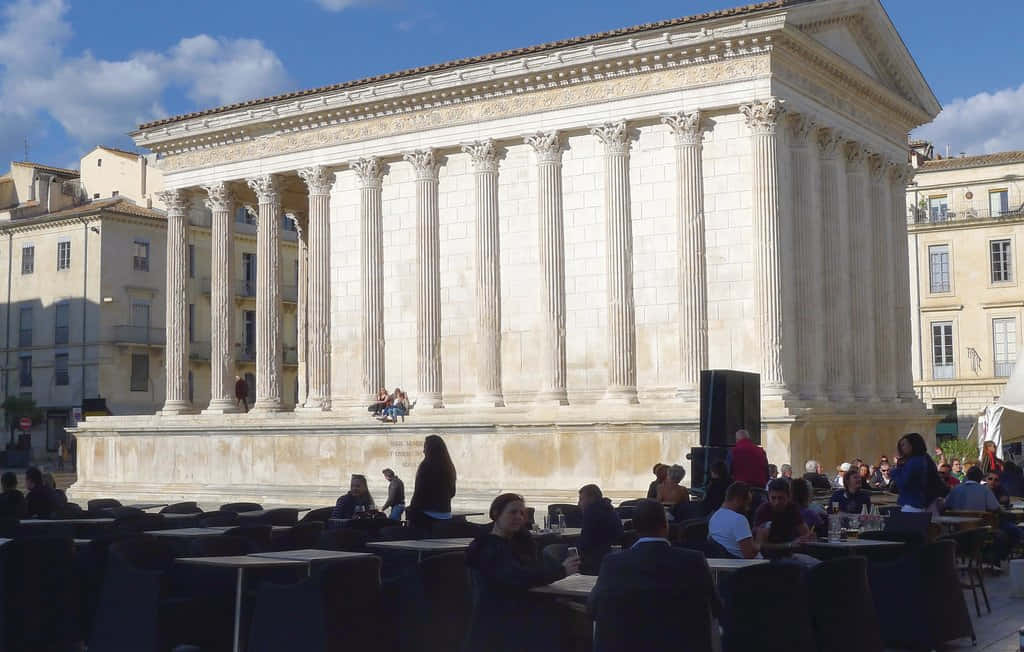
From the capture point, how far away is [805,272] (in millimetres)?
28219

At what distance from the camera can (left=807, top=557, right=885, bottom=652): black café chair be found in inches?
389

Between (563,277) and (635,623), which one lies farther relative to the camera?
(563,277)

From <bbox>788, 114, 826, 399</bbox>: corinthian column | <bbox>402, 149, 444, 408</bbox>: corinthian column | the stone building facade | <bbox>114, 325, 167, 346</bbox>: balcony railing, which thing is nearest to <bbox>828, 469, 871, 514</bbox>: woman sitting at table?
<bbox>788, 114, 826, 399</bbox>: corinthian column

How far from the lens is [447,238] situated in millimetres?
31438

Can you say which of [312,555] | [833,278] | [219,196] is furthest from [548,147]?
[312,555]

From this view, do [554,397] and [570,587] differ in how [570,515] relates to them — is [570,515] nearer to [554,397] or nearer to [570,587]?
[570,587]

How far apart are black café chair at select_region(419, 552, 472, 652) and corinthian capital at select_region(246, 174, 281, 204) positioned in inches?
975

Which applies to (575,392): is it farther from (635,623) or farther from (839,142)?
(635,623)

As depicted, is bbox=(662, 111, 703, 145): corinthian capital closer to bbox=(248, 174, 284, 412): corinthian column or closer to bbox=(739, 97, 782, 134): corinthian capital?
bbox=(739, 97, 782, 134): corinthian capital

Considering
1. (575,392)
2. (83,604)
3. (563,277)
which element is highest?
(563,277)

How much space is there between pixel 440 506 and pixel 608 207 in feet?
50.3

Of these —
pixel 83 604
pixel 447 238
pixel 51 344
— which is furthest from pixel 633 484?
pixel 51 344

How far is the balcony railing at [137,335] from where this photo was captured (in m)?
54.4

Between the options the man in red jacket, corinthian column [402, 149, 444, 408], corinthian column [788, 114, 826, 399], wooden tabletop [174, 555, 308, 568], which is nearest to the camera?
wooden tabletop [174, 555, 308, 568]
